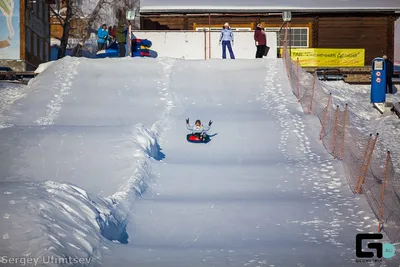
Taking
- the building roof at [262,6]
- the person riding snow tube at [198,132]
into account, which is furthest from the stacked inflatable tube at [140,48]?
the person riding snow tube at [198,132]

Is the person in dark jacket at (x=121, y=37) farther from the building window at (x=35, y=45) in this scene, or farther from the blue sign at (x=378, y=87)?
the building window at (x=35, y=45)

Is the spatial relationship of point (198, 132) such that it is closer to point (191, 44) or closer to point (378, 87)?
point (378, 87)

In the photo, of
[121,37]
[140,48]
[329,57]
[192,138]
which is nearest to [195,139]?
[192,138]

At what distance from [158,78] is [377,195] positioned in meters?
14.4

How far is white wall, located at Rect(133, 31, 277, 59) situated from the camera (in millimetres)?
33375

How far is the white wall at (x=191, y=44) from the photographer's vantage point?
33375 millimetres

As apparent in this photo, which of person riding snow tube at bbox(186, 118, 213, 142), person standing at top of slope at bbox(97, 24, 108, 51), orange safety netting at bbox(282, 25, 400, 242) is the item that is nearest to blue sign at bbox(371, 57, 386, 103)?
orange safety netting at bbox(282, 25, 400, 242)

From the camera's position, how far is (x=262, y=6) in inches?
1581

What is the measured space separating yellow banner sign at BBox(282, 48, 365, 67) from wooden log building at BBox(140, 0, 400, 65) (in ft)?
10.7

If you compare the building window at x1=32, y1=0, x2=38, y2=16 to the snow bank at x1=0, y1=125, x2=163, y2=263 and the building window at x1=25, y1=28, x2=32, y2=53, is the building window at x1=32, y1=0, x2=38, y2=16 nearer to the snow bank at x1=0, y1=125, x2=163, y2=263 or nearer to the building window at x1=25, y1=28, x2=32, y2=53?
the building window at x1=25, y1=28, x2=32, y2=53

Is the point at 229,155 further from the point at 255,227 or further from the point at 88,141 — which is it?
the point at 255,227

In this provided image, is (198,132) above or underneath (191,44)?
underneath

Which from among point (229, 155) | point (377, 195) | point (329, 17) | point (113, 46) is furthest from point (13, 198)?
point (329, 17)

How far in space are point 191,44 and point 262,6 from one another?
8078mm
